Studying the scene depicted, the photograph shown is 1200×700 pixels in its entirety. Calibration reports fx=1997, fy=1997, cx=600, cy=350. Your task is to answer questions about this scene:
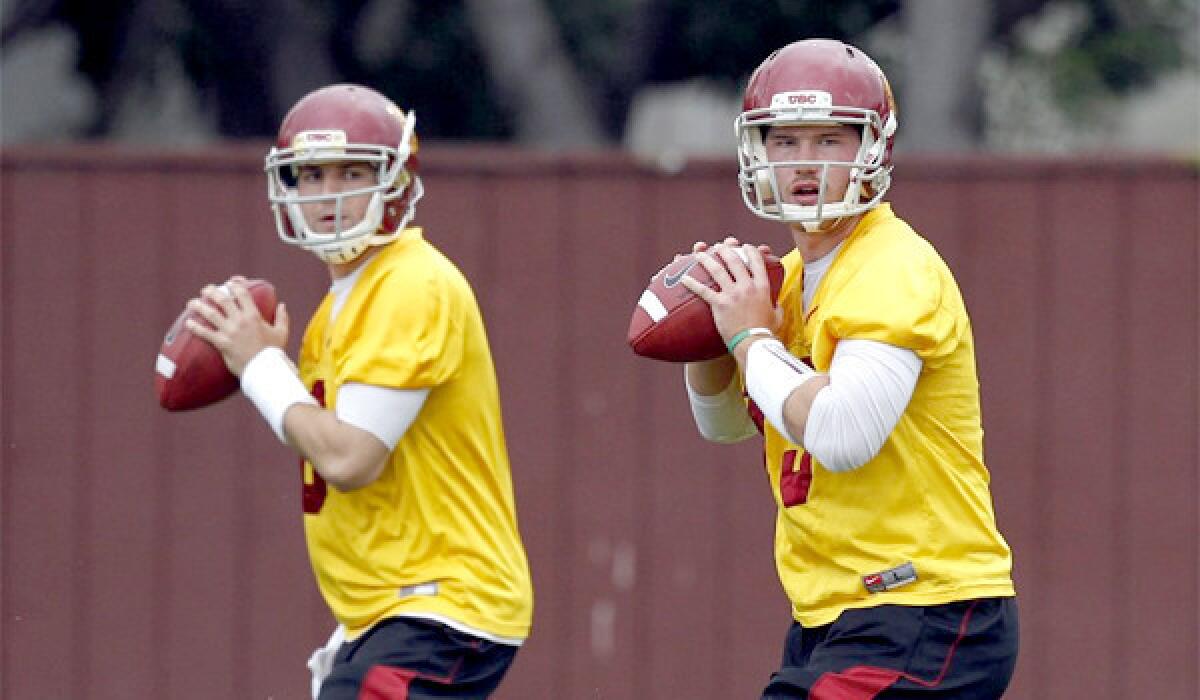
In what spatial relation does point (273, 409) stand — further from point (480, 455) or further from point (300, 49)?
point (300, 49)

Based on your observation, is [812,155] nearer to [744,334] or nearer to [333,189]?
[744,334]

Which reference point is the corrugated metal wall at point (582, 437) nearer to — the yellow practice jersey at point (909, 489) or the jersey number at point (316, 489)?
the jersey number at point (316, 489)

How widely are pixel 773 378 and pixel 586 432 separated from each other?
2.88 metres

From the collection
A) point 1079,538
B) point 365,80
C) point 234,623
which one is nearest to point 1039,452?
point 1079,538

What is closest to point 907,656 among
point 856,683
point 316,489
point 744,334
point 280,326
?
point 856,683

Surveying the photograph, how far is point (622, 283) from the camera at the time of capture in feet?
20.8

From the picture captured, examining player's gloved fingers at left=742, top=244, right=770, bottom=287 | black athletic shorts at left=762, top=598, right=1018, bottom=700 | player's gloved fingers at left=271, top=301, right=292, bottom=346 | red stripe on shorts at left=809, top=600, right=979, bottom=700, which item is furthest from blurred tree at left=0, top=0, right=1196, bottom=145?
red stripe on shorts at left=809, top=600, right=979, bottom=700

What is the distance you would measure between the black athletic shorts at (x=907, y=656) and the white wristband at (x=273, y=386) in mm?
1148

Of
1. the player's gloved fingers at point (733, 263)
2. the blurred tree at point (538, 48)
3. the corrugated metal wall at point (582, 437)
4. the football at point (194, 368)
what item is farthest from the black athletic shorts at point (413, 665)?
the blurred tree at point (538, 48)

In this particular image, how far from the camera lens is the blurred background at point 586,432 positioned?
20.6 feet

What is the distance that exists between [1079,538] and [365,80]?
6754 millimetres

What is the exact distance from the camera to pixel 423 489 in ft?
13.5

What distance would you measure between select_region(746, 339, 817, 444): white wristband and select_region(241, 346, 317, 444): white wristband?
101 cm

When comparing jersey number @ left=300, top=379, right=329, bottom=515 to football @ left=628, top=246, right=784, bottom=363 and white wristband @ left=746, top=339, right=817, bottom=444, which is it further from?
white wristband @ left=746, top=339, right=817, bottom=444
